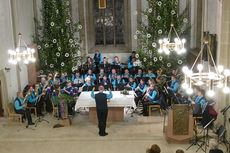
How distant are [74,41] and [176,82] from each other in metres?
6.20

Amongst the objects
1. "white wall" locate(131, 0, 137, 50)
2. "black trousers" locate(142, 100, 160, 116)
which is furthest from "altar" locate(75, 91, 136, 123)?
"white wall" locate(131, 0, 137, 50)

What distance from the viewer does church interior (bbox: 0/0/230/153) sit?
34.5ft

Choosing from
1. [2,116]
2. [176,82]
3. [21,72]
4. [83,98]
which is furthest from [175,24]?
[2,116]

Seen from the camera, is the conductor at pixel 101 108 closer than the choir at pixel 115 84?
Yes

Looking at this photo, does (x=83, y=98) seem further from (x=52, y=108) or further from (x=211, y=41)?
(x=211, y=41)

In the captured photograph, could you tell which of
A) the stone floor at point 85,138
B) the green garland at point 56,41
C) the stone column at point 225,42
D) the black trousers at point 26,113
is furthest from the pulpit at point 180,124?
the green garland at point 56,41

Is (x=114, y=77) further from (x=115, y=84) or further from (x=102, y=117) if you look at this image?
(x=102, y=117)

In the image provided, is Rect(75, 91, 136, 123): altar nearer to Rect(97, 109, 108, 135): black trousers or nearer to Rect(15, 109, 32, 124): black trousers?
Rect(97, 109, 108, 135): black trousers

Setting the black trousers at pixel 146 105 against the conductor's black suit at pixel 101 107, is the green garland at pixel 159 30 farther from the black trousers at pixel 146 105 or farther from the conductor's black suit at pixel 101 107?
the conductor's black suit at pixel 101 107

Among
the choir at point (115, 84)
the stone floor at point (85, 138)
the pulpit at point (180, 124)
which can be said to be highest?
the choir at point (115, 84)

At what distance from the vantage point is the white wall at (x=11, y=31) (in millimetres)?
13602

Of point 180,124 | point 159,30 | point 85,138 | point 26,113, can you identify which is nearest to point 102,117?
point 85,138

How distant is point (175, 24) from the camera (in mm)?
16125

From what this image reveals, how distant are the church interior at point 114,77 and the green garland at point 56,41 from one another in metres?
0.05
